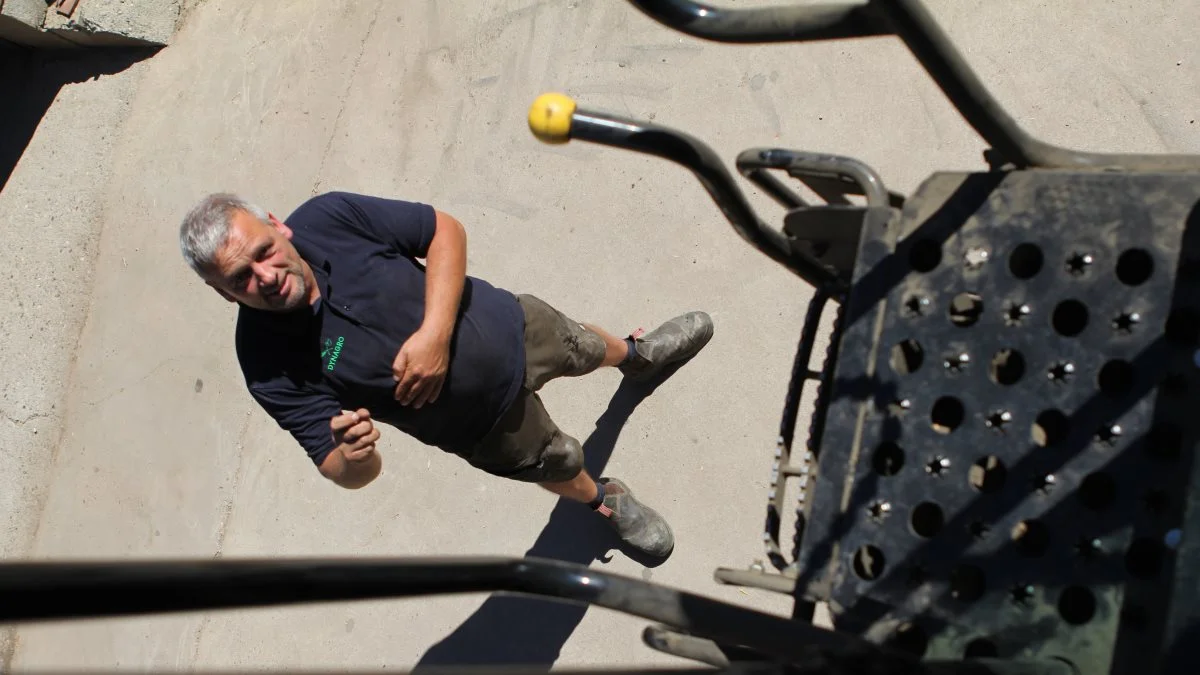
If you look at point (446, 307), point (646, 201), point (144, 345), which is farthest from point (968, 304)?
point (144, 345)

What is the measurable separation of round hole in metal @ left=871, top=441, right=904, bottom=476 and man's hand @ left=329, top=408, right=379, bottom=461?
3.80 feet

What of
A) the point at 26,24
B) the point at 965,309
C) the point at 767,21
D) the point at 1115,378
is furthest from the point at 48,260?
the point at 1115,378

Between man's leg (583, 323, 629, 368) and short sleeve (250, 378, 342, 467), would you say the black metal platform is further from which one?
man's leg (583, 323, 629, 368)

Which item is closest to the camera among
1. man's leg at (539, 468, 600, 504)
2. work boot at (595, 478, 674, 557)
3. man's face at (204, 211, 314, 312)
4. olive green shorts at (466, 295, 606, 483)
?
man's face at (204, 211, 314, 312)

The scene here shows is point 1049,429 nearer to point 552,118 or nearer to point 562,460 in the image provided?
point 552,118

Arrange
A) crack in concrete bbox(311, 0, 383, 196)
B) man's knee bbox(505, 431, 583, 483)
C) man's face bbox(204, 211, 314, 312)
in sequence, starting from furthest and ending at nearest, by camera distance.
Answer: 1. crack in concrete bbox(311, 0, 383, 196)
2. man's knee bbox(505, 431, 583, 483)
3. man's face bbox(204, 211, 314, 312)

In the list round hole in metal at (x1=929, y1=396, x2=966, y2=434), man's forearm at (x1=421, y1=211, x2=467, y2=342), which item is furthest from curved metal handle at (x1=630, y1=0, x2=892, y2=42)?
man's forearm at (x1=421, y1=211, x2=467, y2=342)

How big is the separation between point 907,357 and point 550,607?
6.56 feet

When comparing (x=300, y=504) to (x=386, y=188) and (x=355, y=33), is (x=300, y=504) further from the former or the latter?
(x=355, y=33)

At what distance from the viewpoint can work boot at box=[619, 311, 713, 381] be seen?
300 cm

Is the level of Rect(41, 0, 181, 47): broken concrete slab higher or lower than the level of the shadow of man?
higher

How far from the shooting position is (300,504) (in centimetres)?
376

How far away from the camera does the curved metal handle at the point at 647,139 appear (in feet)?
4.58

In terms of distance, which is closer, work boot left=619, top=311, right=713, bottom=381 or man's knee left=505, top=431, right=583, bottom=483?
man's knee left=505, top=431, right=583, bottom=483
